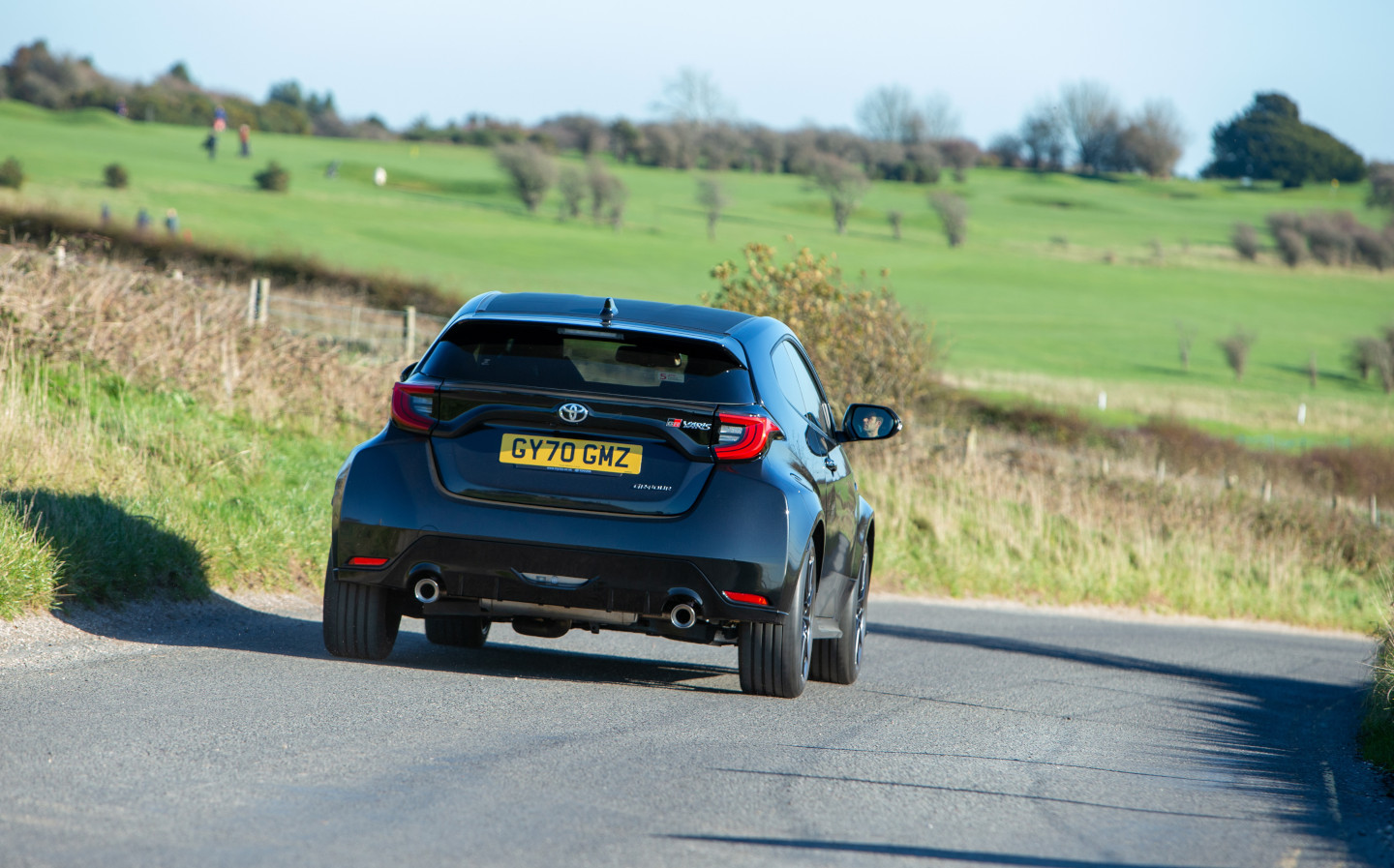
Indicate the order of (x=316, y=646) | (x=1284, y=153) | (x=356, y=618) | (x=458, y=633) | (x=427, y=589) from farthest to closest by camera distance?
(x=1284, y=153) < (x=458, y=633) < (x=316, y=646) < (x=356, y=618) < (x=427, y=589)

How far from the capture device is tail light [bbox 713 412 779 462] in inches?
254

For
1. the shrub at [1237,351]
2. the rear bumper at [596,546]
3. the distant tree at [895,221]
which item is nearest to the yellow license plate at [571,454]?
the rear bumper at [596,546]

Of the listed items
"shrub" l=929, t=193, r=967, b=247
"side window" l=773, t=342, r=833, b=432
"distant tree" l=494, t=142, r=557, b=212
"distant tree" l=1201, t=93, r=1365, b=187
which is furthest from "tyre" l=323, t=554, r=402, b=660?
"distant tree" l=1201, t=93, r=1365, b=187

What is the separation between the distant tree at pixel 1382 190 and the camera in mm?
126938

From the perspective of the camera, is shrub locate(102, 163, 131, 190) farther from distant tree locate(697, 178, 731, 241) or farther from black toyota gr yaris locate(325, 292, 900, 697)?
black toyota gr yaris locate(325, 292, 900, 697)

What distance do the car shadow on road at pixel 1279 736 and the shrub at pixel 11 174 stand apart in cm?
6694

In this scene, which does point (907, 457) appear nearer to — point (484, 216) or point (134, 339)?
point (134, 339)

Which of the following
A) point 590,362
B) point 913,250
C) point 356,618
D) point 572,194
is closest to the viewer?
point 590,362

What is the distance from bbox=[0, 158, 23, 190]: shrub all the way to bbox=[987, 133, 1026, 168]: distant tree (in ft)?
405

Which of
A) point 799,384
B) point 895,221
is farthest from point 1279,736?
point 895,221

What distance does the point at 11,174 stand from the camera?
69.9 meters

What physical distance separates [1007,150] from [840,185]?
185 ft

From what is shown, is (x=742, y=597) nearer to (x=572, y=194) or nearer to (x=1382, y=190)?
(x=572, y=194)

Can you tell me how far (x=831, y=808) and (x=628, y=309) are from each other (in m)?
2.84
